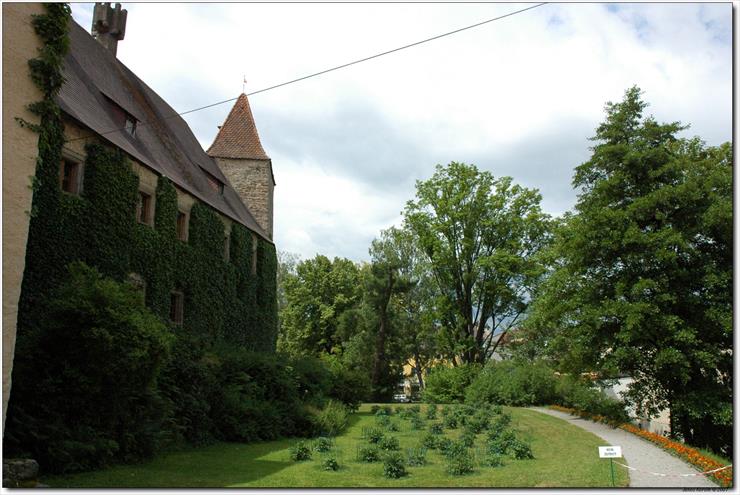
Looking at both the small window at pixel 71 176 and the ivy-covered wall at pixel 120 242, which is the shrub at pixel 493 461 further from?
the small window at pixel 71 176

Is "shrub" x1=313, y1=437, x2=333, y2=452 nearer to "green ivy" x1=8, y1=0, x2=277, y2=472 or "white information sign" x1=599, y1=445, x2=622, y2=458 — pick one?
"green ivy" x1=8, y1=0, x2=277, y2=472

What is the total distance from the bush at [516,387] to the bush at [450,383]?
1.47 meters

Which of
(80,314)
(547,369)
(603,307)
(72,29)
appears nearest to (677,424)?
(603,307)

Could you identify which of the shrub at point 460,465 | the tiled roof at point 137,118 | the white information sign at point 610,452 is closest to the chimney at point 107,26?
the tiled roof at point 137,118

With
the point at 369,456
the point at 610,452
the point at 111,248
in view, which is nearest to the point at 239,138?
the point at 111,248

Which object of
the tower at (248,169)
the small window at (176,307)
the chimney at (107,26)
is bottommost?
the small window at (176,307)

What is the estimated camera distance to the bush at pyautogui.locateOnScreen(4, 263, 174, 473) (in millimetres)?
10727

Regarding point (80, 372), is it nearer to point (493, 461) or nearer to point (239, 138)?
point (493, 461)

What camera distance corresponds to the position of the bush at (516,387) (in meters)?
32.1

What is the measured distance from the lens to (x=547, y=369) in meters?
33.6

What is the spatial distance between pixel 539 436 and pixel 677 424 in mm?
5578

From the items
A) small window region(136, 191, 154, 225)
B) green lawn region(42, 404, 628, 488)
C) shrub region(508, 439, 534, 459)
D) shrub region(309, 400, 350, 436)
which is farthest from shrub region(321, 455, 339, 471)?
small window region(136, 191, 154, 225)

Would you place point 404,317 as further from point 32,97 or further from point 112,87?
point 32,97

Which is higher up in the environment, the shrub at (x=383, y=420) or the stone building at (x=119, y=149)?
the stone building at (x=119, y=149)
